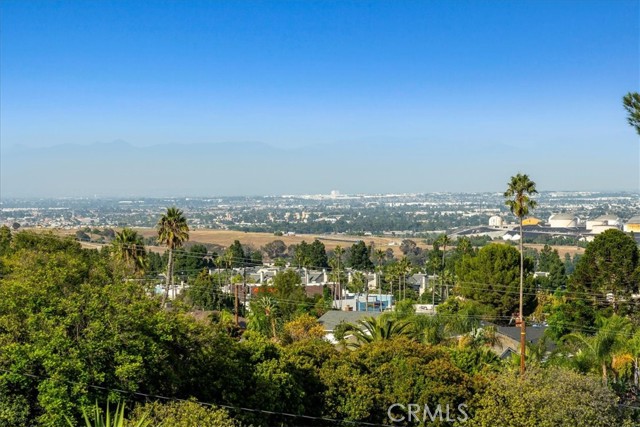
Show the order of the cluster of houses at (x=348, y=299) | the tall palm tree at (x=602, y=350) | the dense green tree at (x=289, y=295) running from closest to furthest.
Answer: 1. the tall palm tree at (x=602, y=350)
2. the cluster of houses at (x=348, y=299)
3. the dense green tree at (x=289, y=295)

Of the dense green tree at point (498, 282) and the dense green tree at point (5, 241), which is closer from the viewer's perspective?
the dense green tree at point (5, 241)

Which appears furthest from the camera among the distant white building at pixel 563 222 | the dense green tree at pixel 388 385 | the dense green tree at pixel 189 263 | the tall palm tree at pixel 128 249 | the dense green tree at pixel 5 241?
the distant white building at pixel 563 222

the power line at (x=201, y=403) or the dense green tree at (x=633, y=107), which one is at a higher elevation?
the dense green tree at (x=633, y=107)

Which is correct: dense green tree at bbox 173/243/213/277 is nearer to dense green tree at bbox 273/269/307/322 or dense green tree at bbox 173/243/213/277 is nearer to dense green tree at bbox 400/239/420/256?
dense green tree at bbox 273/269/307/322

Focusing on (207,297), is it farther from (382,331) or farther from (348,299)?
(382,331)

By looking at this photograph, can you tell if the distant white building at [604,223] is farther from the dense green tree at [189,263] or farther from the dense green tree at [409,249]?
the dense green tree at [189,263]

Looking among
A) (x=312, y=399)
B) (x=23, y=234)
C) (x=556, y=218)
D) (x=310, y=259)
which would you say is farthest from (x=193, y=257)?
(x=556, y=218)

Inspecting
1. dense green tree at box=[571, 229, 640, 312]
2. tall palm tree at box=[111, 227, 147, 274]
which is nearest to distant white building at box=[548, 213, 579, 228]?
dense green tree at box=[571, 229, 640, 312]

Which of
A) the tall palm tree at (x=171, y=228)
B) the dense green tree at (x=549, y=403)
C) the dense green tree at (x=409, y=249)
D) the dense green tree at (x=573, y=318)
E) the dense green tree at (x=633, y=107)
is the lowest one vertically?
the dense green tree at (x=409, y=249)

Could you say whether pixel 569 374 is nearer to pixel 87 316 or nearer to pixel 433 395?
pixel 433 395

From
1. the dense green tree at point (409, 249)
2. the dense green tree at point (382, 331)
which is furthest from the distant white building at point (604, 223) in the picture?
the dense green tree at point (382, 331)
